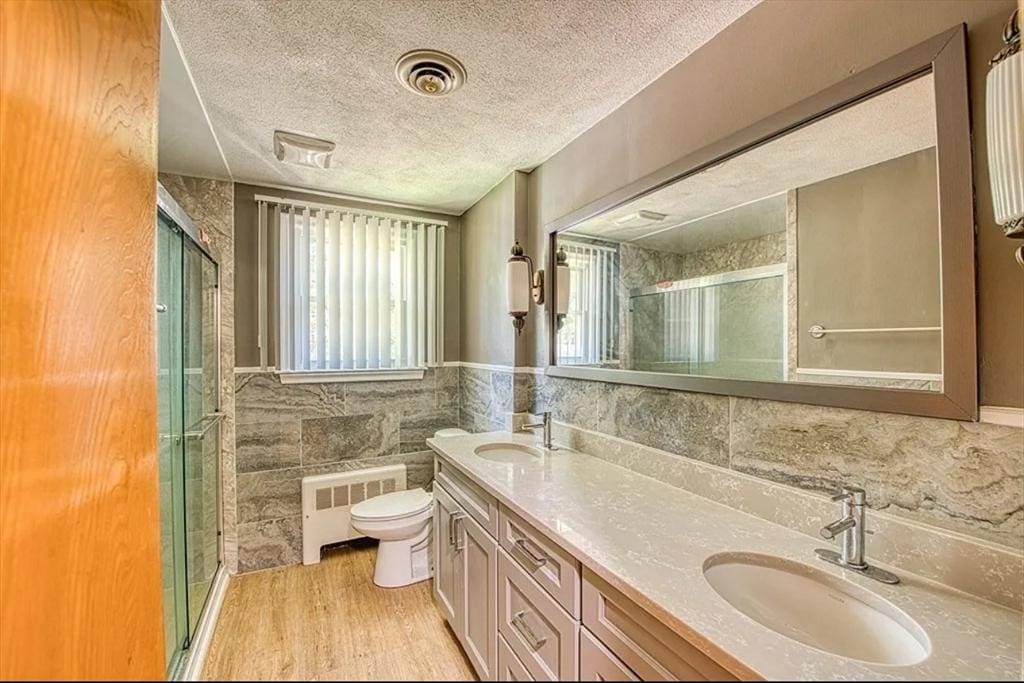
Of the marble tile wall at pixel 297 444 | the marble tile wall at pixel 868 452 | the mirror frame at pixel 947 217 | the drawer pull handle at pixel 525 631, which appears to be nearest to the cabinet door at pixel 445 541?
the marble tile wall at pixel 297 444

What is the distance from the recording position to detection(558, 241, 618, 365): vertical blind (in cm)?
172

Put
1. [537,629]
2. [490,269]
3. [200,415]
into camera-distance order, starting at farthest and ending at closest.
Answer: [490,269] → [200,415] → [537,629]

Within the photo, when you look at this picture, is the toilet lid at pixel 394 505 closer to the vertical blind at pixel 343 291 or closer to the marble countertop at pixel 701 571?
the marble countertop at pixel 701 571

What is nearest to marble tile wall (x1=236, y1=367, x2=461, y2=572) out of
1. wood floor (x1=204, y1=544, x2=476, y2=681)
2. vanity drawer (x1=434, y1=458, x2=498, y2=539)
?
vanity drawer (x1=434, y1=458, x2=498, y2=539)

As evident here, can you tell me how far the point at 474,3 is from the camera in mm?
1089

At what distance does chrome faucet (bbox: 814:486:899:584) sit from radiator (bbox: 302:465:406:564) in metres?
1.02

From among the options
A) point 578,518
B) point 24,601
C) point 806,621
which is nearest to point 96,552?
point 24,601

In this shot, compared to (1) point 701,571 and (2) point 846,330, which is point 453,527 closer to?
(1) point 701,571

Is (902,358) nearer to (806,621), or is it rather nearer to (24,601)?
(806,621)

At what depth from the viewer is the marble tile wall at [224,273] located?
2.99ft

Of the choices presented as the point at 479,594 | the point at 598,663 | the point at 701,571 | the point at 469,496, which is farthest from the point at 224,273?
the point at 701,571

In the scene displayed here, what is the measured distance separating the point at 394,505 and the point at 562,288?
127 cm

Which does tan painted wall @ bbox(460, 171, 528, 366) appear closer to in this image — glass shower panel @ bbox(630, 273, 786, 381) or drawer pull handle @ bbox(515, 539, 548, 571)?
glass shower panel @ bbox(630, 273, 786, 381)

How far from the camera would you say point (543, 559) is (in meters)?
0.77
